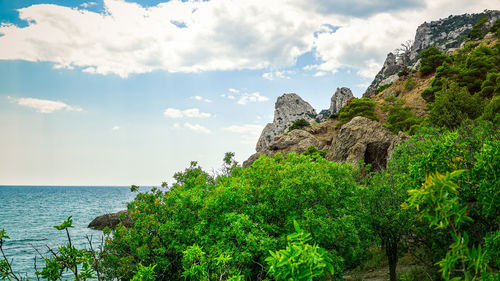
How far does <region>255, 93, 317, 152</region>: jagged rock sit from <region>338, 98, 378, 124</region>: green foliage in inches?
1614

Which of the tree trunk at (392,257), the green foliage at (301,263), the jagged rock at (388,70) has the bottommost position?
the tree trunk at (392,257)

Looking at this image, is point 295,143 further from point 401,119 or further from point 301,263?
point 301,263

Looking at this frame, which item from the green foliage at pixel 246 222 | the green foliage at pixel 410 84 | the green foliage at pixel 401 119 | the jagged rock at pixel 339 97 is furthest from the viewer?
the jagged rock at pixel 339 97

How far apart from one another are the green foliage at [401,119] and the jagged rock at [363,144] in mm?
7262

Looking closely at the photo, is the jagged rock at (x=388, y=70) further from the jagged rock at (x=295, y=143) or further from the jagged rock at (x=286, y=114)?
the jagged rock at (x=295, y=143)

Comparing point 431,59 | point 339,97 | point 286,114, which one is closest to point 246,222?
point 431,59

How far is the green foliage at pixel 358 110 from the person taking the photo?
55.7 metres

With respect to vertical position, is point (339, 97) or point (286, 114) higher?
point (339, 97)

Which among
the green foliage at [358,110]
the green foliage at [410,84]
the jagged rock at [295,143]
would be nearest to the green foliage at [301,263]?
the jagged rock at [295,143]

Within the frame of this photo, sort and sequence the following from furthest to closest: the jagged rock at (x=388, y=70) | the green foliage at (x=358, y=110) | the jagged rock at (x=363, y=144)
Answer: the jagged rock at (x=388, y=70) → the green foliage at (x=358, y=110) → the jagged rock at (x=363, y=144)

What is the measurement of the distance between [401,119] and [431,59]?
25616 mm

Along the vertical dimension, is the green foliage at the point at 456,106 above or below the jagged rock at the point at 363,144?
above

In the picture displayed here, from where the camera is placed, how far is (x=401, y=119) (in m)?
48.3

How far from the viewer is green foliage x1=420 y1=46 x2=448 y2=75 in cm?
6181
